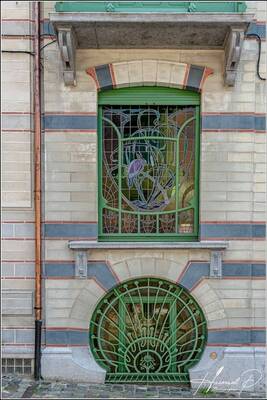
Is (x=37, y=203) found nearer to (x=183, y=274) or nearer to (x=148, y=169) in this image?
(x=148, y=169)

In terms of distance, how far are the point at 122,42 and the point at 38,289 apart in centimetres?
400

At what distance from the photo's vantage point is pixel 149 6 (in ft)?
20.3

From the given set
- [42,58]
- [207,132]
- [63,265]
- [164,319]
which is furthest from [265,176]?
[42,58]

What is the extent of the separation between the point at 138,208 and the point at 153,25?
2714 mm

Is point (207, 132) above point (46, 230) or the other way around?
above

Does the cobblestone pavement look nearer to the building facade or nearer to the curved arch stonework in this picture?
the building facade

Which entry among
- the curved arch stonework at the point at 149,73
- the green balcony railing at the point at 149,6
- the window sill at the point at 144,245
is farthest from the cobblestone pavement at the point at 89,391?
the green balcony railing at the point at 149,6

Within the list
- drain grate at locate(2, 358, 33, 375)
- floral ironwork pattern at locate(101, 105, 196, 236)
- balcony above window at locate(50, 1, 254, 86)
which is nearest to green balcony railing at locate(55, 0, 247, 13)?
balcony above window at locate(50, 1, 254, 86)

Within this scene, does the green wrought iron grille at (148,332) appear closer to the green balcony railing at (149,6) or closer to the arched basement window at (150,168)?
the arched basement window at (150,168)

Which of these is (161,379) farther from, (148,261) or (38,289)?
(38,289)

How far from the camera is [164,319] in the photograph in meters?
6.83

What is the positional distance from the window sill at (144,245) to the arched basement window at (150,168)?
24cm

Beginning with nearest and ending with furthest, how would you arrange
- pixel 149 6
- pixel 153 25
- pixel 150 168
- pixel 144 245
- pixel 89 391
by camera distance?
1. pixel 153 25
2. pixel 149 6
3. pixel 89 391
4. pixel 144 245
5. pixel 150 168

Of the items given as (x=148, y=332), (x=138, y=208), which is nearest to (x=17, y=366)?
(x=148, y=332)
